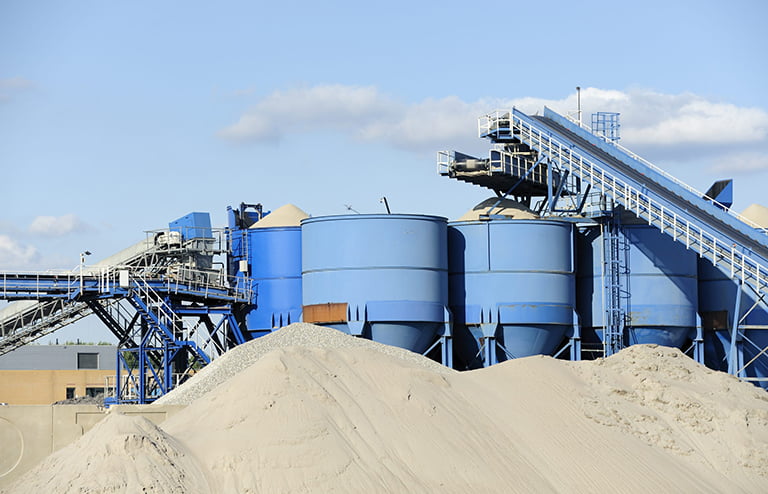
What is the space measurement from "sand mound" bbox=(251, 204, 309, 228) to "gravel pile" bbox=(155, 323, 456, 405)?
11830 millimetres

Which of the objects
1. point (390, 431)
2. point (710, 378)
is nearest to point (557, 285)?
point (710, 378)

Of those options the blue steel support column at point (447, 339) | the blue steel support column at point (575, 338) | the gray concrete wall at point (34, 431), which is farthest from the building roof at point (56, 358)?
the gray concrete wall at point (34, 431)

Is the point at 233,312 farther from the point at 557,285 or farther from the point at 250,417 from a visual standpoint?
the point at 250,417

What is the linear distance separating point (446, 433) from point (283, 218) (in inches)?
1051

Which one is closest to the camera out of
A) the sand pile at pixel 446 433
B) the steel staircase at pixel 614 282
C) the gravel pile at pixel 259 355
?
the sand pile at pixel 446 433

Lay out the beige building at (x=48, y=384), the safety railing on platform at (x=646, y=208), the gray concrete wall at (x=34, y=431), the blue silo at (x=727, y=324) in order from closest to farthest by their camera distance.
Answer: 1. the gray concrete wall at (x=34, y=431)
2. the safety railing on platform at (x=646, y=208)
3. the blue silo at (x=727, y=324)
4. the beige building at (x=48, y=384)

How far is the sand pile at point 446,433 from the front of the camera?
1777 centimetres

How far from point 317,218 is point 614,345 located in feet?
40.0

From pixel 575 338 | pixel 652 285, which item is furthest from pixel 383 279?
pixel 652 285

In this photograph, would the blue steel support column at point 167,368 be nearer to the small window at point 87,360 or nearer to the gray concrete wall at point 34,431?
the gray concrete wall at point 34,431

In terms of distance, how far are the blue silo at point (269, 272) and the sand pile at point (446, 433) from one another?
54.6 feet

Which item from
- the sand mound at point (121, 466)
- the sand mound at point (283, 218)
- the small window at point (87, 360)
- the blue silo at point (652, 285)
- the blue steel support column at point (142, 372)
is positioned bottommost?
the small window at point (87, 360)

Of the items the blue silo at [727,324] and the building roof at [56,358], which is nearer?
the blue silo at [727,324]

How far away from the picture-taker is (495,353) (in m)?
39.9
